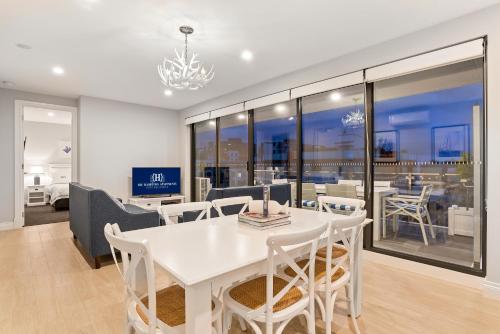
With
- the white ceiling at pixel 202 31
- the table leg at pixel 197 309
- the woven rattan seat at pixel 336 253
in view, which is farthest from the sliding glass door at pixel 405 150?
the table leg at pixel 197 309

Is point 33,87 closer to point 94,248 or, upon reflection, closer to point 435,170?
point 94,248

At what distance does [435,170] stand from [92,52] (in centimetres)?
441

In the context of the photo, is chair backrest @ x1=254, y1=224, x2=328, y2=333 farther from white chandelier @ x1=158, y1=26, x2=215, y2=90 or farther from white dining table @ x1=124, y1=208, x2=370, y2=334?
white chandelier @ x1=158, y1=26, x2=215, y2=90

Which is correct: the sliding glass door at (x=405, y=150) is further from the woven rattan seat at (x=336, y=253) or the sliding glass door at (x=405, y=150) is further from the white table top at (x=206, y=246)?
the white table top at (x=206, y=246)

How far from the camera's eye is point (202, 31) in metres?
2.83

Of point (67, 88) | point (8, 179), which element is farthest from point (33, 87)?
point (8, 179)

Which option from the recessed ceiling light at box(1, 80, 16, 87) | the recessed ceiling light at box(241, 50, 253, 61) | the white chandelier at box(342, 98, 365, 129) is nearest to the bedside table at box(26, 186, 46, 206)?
the recessed ceiling light at box(1, 80, 16, 87)

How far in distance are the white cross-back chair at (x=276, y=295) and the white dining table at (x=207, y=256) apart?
100 mm

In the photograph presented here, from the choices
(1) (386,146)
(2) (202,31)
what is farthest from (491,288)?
(2) (202,31)

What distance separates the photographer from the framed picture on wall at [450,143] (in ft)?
9.02

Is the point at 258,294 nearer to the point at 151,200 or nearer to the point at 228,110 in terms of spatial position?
the point at 228,110

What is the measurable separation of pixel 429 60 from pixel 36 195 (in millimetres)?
9182

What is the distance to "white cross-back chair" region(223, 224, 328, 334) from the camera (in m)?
1.23

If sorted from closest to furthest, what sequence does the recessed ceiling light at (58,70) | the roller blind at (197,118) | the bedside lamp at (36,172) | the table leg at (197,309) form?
the table leg at (197,309)
the recessed ceiling light at (58,70)
the roller blind at (197,118)
the bedside lamp at (36,172)
